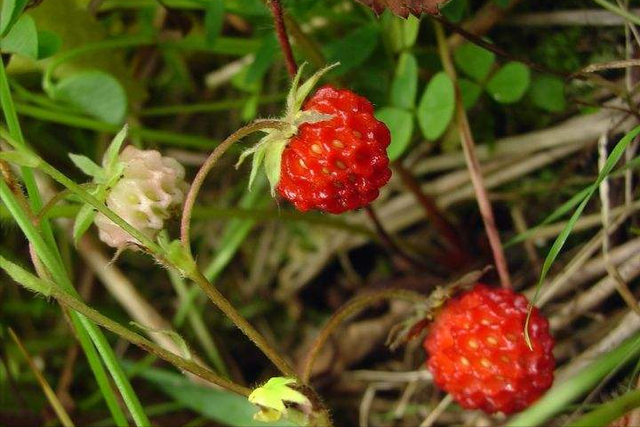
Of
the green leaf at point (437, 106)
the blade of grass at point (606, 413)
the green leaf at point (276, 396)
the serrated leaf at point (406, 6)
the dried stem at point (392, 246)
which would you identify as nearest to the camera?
the blade of grass at point (606, 413)

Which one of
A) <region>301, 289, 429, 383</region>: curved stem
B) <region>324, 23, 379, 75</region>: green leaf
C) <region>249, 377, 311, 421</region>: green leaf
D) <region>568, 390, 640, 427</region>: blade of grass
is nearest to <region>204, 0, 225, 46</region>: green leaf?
<region>324, 23, 379, 75</region>: green leaf

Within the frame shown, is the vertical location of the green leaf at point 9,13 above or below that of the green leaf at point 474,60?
above

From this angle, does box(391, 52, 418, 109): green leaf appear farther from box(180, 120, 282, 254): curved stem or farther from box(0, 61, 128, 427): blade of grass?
box(0, 61, 128, 427): blade of grass

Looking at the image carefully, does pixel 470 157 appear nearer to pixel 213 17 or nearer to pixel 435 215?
pixel 435 215

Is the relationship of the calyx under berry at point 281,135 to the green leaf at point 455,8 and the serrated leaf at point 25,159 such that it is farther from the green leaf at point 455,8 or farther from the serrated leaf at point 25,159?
the green leaf at point 455,8

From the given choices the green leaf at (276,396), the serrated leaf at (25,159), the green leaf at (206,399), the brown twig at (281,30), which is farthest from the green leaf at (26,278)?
the green leaf at (206,399)

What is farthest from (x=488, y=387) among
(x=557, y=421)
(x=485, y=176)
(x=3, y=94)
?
(x=3, y=94)

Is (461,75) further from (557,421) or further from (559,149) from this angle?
(557,421)
